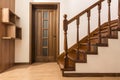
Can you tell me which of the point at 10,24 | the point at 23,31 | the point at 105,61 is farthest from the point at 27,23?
the point at 105,61

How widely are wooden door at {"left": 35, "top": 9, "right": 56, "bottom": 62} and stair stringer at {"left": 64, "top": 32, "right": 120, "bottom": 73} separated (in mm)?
2417

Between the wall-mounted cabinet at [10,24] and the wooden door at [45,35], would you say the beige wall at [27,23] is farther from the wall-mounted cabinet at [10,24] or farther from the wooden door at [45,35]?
the wooden door at [45,35]

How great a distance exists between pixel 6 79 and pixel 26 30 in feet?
7.57

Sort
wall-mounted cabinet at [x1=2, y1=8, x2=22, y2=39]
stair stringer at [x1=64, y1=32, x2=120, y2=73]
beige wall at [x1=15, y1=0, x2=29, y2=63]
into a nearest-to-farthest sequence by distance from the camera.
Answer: stair stringer at [x1=64, y1=32, x2=120, y2=73]
wall-mounted cabinet at [x1=2, y1=8, x2=22, y2=39]
beige wall at [x1=15, y1=0, x2=29, y2=63]

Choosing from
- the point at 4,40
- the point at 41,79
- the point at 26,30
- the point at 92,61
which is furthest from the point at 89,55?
the point at 26,30

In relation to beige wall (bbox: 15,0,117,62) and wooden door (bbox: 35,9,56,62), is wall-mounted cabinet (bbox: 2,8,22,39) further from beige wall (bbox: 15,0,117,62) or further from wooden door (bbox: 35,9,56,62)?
wooden door (bbox: 35,9,56,62)

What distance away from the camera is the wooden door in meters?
5.86

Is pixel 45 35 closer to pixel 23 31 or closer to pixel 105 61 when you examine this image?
pixel 23 31

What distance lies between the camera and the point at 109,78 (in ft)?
11.1

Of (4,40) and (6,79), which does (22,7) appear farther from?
(6,79)

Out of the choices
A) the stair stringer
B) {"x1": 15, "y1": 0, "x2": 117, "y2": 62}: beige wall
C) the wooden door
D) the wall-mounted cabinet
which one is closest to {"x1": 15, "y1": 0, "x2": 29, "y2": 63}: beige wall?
{"x1": 15, "y1": 0, "x2": 117, "y2": 62}: beige wall

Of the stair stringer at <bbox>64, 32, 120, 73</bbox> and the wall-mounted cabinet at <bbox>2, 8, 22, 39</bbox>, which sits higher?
the wall-mounted cabinet at <bbox>2, 8, 22, 39</bbox>

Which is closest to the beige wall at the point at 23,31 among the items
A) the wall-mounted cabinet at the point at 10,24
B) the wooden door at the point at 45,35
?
the wall-mounted cabinet at the point at 10,24

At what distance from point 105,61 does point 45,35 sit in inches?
110
